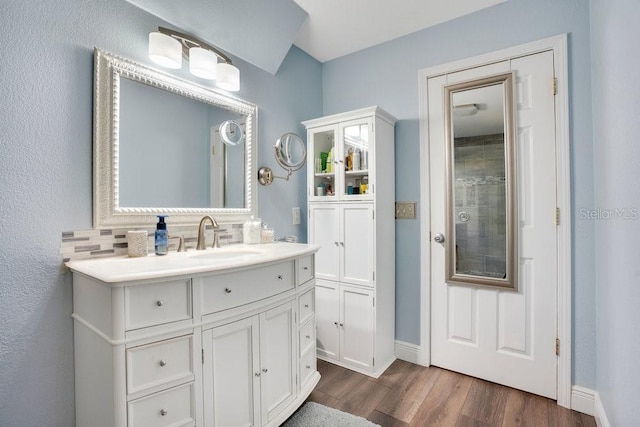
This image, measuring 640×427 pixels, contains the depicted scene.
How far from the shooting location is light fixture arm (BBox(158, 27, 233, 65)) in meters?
1.62

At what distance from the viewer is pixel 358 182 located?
2.31 meters

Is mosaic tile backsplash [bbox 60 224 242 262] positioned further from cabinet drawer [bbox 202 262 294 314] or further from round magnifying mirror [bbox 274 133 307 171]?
round magnifying mirror [bbox 274 133 307 171]

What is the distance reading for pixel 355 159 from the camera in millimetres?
2240

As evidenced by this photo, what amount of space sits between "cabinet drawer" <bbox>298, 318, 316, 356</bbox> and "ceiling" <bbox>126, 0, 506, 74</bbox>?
5.90ft

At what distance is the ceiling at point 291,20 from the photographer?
5.61 feet

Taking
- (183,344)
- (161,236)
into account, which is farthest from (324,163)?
(183,344)

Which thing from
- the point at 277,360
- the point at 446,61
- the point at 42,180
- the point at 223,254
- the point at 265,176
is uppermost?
the point at 446,61

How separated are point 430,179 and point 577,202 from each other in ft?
2.83

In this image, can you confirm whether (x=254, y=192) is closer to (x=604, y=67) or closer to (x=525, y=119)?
(x=525, y=119)

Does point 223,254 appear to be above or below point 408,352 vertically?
above

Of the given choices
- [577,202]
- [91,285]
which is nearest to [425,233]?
[577,202]

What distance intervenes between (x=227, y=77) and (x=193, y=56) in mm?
211

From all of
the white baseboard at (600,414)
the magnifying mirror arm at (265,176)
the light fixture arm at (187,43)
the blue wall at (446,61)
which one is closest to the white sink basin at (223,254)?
the magnifying mirror arm at (265,176)

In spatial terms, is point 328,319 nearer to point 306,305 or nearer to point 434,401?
point 306,305
